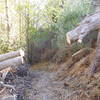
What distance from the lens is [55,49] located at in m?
6.85

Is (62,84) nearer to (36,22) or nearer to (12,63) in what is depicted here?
(12,63)

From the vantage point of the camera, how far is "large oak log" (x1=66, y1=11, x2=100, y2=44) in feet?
11.1

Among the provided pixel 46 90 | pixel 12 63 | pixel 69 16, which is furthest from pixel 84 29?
pixel 69 16

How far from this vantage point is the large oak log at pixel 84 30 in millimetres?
3384

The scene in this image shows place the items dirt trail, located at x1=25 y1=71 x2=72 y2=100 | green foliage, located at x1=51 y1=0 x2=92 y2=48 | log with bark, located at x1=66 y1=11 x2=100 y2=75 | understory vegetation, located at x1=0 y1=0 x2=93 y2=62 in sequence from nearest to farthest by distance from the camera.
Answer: log with bark, located at x1=66 y1=11 x2=100 y2=75 → dirt trail, located at x1=25 y1=71 x2=72 y2=100 → green foliage, located at x1=51 y1=0 x2=92 y2=48 → understory vegetation, located at x1=0 y1=0 x2=93 y2=62

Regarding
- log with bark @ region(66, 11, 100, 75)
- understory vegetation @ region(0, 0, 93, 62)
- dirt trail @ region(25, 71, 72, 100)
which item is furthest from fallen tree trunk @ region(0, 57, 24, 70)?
log with bark @ region(66, 11, 100, 75)

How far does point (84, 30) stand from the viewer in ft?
11.3

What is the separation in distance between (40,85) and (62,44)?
1.72 metres

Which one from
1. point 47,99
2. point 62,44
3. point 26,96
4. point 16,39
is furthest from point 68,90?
point 16,39

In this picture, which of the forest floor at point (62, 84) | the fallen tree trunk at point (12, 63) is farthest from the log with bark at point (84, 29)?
the fallen tree trunk at point (12, 63)

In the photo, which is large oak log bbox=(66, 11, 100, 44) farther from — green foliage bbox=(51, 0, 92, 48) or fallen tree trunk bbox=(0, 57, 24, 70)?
green foliage bbox=(51, 0, 92, 48)

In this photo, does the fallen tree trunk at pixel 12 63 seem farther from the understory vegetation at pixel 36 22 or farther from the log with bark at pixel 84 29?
the log with bark at pixel 84 29

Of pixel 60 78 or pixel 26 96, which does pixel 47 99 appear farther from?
pixel 60 78

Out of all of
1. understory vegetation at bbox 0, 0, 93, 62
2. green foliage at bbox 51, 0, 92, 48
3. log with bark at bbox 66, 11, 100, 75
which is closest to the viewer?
log with bark at bbox 66, 11, 100, 75
